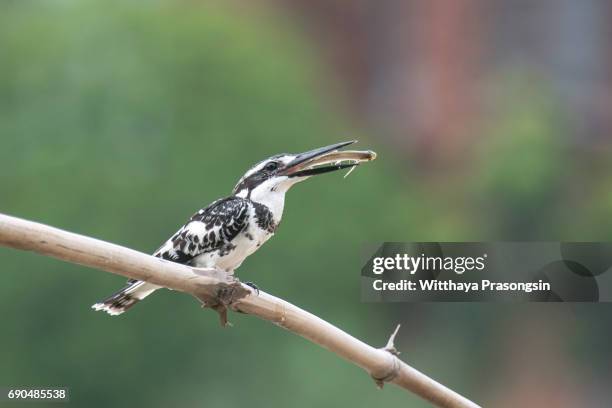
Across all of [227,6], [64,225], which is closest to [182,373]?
[64,225]

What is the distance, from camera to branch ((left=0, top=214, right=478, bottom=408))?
2.15m

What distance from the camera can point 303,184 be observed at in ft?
32.9

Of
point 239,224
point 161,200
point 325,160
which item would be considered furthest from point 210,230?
point 161,200

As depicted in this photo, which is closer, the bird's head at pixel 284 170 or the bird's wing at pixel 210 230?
the bird's head at pixel 284 170

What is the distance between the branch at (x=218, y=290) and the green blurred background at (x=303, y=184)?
6965 millimetres

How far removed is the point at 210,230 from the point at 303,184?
7.20 metres

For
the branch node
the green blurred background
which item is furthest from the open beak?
the green blurred background

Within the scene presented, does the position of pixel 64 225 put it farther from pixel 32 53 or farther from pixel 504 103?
pixel 504 103

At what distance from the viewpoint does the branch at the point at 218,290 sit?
2.15 metres

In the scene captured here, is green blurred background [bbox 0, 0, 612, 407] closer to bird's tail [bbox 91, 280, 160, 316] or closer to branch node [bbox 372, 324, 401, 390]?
bird's tail [bbox 91, 280, 160, 316]

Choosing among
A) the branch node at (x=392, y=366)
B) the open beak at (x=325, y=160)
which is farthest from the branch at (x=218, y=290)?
the open beak at (x=325, y=160)

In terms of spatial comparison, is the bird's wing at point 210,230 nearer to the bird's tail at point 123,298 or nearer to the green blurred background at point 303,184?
the bird's tail at point 123,298

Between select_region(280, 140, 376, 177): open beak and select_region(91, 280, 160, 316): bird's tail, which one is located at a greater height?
select_region(280, 140, 376, 177): open beak

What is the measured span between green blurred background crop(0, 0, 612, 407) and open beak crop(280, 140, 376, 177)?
264 inches
